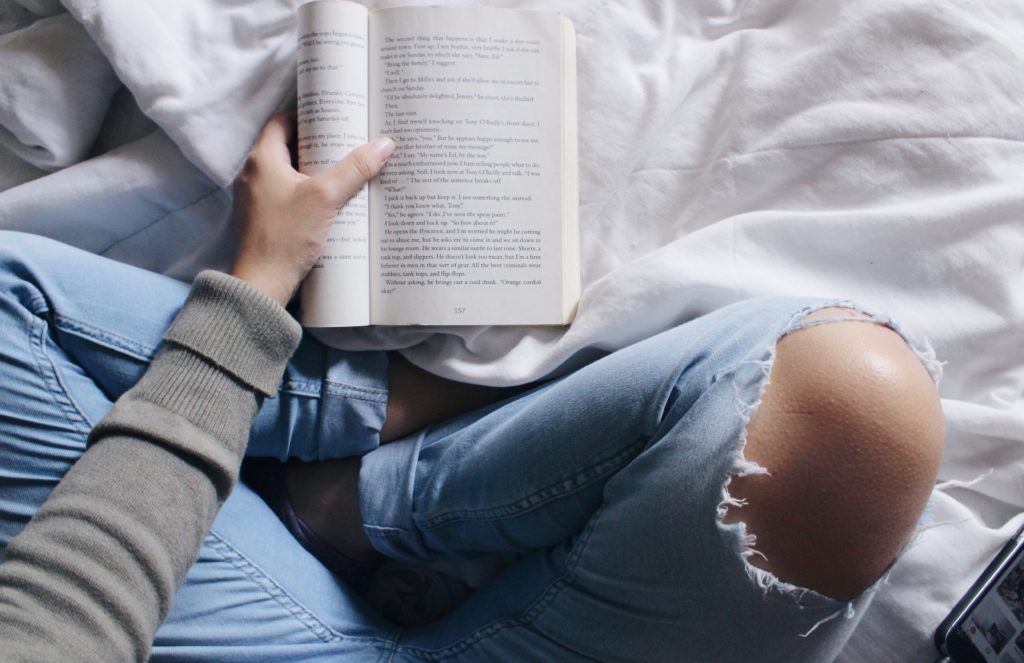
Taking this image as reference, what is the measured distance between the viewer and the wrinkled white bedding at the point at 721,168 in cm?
65

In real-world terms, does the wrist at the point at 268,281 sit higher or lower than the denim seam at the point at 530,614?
higher

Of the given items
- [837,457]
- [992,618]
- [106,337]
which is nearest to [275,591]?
[106,337]

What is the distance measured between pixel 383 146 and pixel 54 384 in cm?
32

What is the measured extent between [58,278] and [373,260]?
0.25 metres

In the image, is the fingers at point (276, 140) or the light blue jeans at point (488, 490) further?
the fingers at point (276, 140)

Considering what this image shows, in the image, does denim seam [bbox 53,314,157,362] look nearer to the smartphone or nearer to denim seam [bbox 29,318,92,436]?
denim seam [bbox 29,318,92,436]

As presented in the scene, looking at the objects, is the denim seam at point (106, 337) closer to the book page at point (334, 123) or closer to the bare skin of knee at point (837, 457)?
the book page at point (334, 123)

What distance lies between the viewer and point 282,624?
2.17 ft

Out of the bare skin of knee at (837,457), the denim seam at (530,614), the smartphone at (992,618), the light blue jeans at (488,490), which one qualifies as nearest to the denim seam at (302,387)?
the light blue jeans at (488,490)

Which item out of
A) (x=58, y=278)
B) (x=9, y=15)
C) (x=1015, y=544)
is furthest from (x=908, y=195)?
(x=9, y=15)

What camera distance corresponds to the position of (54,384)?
619 mm

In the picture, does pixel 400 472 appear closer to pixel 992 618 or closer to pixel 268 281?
pixel 268 281

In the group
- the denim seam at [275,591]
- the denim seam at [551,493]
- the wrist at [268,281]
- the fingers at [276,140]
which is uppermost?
the fingers at [276,140]

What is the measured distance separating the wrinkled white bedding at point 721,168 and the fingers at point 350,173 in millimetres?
106
